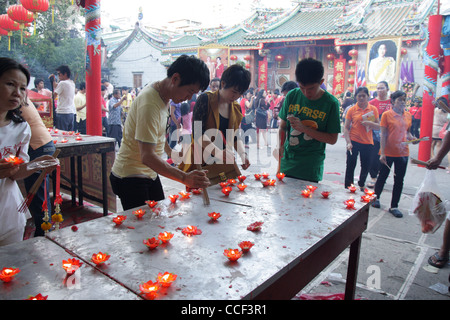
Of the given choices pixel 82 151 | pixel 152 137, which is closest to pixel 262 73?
pixel 82 151

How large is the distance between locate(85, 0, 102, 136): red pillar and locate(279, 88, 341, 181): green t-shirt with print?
13.8 feet

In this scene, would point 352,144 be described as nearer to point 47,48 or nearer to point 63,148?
point 63,148

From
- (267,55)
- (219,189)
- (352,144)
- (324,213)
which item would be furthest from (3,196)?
(267,55)

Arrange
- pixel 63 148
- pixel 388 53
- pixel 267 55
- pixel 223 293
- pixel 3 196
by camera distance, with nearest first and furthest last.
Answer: pixel 223 293 → pixel 3 196 → pixel 63 148 → pixel 388 53 → pixel 267 55

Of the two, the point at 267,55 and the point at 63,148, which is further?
the point at 267,55

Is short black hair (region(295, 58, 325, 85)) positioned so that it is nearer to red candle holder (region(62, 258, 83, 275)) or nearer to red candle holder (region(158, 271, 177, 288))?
red candle holder (region(158, 271, 177, 288))

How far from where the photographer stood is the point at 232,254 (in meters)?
1.35

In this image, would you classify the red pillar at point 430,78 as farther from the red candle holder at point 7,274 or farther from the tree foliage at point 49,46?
the tree foliage at point 49,46

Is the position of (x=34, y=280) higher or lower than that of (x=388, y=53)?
lower

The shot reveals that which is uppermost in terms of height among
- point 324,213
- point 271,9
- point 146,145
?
point 271,9

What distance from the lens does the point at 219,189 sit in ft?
7.97

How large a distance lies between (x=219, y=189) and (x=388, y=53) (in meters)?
12.9

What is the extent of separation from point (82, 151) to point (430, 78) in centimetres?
716

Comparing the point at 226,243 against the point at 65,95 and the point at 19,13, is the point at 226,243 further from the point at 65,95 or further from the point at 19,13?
the point at 19,13
